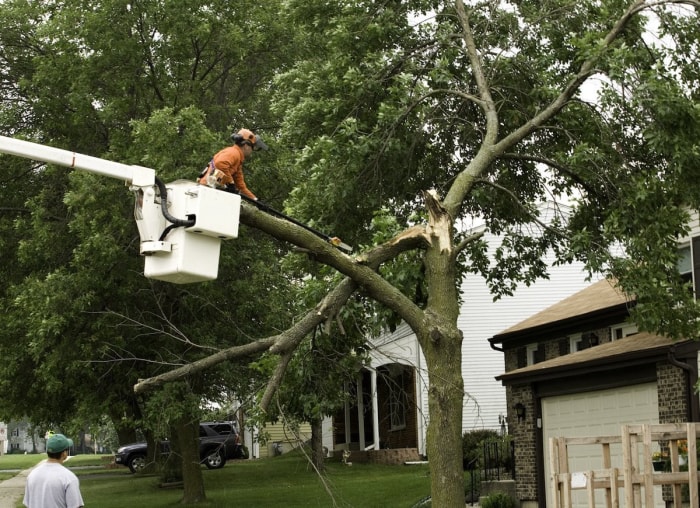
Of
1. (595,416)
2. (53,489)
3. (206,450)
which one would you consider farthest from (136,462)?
(53,489)

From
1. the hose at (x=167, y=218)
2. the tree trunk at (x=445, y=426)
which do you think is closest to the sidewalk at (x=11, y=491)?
the tree trunk at (x=445, y=426)

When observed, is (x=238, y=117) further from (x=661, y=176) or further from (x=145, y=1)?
(x=661, y=176)

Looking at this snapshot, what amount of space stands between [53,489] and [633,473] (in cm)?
704

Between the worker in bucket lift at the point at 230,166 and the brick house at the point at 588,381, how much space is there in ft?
32.7

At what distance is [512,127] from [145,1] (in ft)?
31.0

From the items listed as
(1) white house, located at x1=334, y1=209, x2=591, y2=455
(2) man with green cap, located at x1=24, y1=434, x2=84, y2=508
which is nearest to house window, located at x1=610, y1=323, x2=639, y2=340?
(1) white house, located at x1=334, y1=209, x2=591, y2=455

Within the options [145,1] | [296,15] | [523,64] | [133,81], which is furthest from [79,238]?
[523,64]

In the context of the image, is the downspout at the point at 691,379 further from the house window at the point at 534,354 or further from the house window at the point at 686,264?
the house window at the point at 534,354

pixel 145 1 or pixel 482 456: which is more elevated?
pixel 145 1

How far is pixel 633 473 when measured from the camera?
40.6 feet

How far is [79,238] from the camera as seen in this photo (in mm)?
22516

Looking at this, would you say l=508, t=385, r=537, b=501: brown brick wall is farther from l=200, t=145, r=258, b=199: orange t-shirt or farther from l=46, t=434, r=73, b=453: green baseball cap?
l=46, t=434, r=73, b=453: green baseball cap

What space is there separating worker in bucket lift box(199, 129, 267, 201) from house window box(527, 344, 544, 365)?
1713cm

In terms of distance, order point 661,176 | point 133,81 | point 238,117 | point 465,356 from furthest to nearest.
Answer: point 465,356 → point 238,117 → point 133,81 → point 661,176
